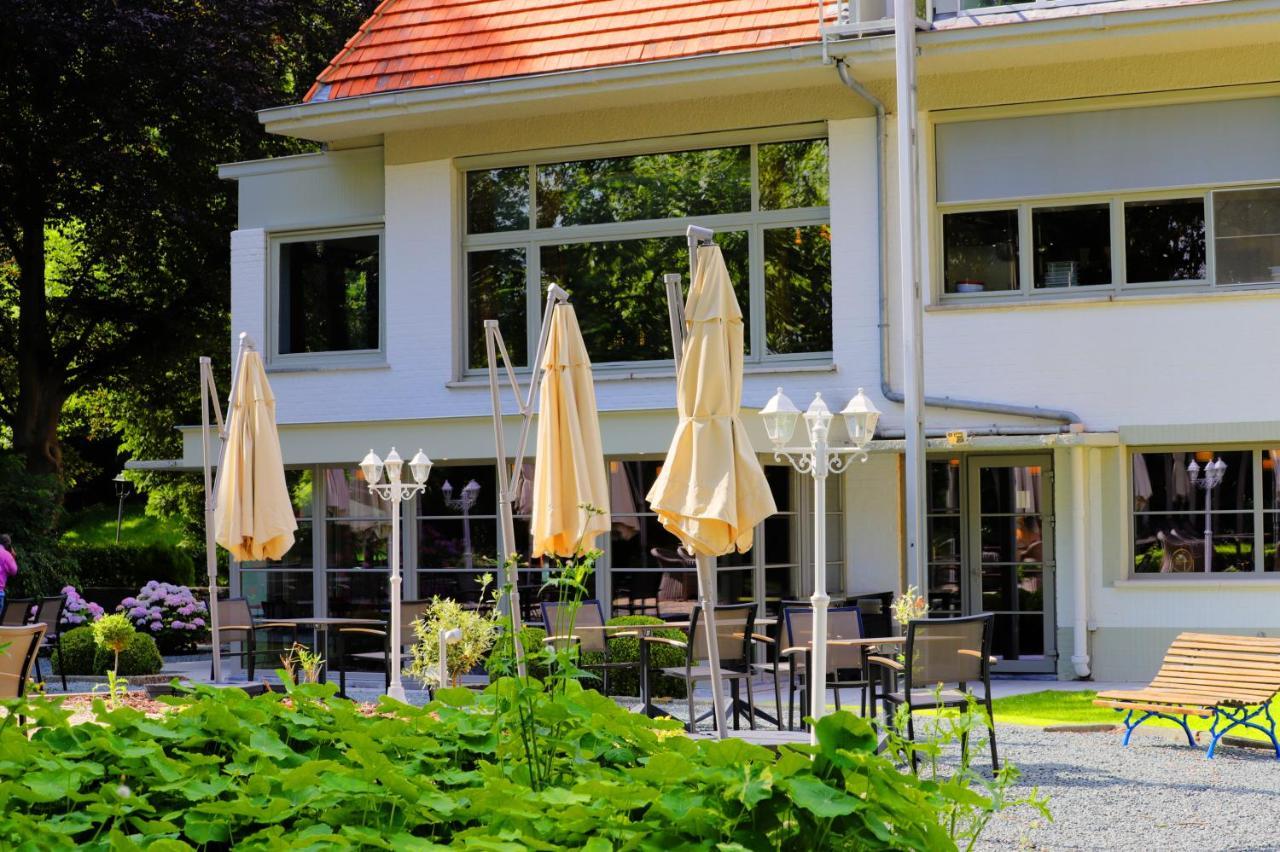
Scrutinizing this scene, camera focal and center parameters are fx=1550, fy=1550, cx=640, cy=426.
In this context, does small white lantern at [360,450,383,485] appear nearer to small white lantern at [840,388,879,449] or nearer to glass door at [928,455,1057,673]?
small white lantern at [840,388,879,449]

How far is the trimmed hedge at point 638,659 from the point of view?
13219mm

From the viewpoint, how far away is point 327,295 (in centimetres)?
1830

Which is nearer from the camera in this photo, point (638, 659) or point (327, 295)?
point (638, 659)

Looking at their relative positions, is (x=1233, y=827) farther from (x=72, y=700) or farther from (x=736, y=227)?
(x=736, y=227)

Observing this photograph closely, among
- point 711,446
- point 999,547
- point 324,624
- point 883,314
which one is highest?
point 883,314

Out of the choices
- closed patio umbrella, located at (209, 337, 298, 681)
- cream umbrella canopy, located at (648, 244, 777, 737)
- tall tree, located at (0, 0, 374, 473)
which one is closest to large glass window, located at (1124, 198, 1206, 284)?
cream umbrella canopy, located at (648, 244, 777, 737)

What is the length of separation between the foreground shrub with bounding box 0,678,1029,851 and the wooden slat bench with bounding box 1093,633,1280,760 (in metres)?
7.99

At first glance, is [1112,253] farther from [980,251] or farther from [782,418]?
[782,418]

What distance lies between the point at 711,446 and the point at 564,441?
1.96m

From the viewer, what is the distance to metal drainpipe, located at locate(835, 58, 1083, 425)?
15.2 m

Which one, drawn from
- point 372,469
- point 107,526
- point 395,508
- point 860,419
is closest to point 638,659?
point 395,508

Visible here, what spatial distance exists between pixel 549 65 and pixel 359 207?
9.55 ft

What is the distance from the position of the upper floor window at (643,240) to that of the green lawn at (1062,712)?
4464 mm

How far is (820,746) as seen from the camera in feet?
7.45
